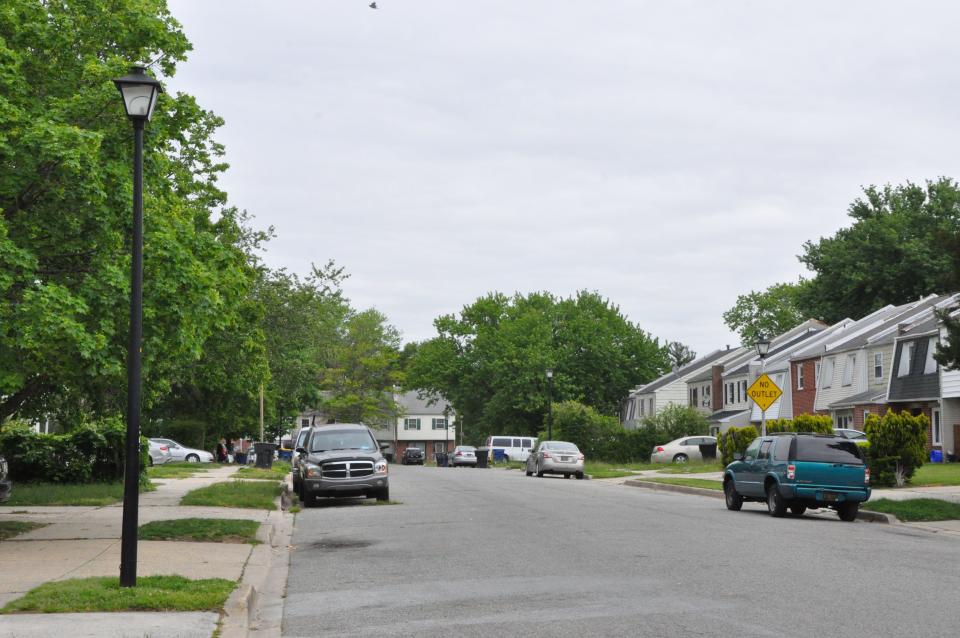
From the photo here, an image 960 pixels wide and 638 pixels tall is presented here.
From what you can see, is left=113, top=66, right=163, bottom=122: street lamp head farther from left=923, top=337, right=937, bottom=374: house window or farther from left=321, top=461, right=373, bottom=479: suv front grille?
left=923, top=337, right=937, bottom=374: house window

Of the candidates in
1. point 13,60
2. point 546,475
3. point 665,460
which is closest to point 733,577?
point 13,60

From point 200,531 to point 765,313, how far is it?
94291 mm

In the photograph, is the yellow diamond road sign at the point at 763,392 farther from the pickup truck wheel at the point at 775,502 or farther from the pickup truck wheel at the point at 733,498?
the pickup truck wheel at the point at 775,502

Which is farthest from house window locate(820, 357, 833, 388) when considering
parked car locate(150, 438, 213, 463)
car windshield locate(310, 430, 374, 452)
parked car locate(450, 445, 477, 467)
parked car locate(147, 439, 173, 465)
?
car windshield locate(310, 430, 374, 452)

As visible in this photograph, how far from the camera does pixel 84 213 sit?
15602 millimetres

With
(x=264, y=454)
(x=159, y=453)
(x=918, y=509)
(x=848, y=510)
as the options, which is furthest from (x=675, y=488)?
(x=159, y=453)

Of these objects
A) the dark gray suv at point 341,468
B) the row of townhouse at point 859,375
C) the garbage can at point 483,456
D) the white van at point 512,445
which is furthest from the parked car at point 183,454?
the dark gray suv at point 341,468

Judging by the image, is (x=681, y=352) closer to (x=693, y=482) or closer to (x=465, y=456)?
(x=465, y=456)

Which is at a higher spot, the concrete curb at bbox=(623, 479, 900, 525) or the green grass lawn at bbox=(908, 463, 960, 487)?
the green grass lawn at bbox=(908, 463, 960, 487)

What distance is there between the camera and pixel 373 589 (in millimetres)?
11625

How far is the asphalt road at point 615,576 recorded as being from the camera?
30.4ft

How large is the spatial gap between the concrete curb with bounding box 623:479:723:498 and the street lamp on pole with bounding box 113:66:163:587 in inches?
853

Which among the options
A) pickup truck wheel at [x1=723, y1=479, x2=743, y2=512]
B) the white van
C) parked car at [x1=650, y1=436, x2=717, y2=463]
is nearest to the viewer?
pickup truck wheel at [x1=723, y1=479, x2=743, y2=512]

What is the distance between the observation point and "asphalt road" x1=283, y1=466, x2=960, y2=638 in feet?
30.4
